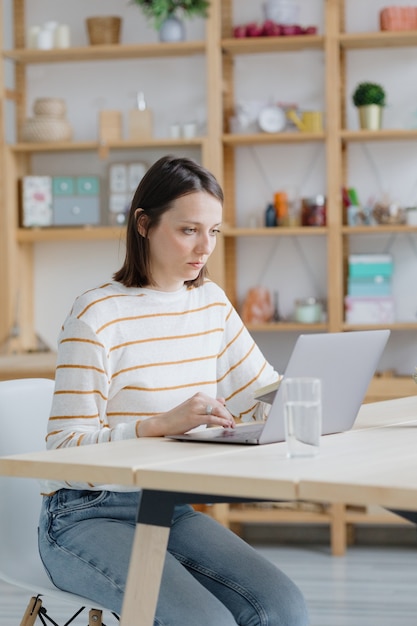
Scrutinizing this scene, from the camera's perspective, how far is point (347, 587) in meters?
3.67

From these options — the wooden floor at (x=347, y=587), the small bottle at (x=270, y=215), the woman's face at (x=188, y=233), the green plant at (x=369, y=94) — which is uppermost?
the green plant at (x=369, y=94)

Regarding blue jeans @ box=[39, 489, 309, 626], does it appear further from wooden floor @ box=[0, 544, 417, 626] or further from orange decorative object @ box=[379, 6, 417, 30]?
orange decorative object @ box=[379, 6, 417, 30]

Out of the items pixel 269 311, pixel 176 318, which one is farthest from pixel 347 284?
pixel 176 318

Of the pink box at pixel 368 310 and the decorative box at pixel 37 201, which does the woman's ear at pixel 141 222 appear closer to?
the pink box at pixel 368 310

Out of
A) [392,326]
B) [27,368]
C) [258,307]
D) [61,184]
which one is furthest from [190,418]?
[61,184]

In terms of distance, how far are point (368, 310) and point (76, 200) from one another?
53.4 inches

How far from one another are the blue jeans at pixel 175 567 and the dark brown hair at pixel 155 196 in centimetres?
46

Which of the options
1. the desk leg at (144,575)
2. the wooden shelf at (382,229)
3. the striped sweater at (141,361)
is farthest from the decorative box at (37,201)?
the desk leg at (144,575)

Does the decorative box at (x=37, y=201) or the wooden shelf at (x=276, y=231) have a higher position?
the decorative box at (x=37, y=201)

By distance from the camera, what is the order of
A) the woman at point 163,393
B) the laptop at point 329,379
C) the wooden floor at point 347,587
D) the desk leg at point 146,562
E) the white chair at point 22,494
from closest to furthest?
1. the desk leg at point 146,562
2. the laptop at point 329,379
3. the woman at point 163,393
4. the white chair at point 22,494
5. the wooden floor at point 347,587

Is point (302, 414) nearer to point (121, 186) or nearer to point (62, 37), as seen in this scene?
point (121, 186)

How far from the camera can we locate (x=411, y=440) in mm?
1754

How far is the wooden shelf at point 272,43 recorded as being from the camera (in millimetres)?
4465

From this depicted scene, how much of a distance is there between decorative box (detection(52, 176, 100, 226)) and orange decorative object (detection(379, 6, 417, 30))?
1.40 m
